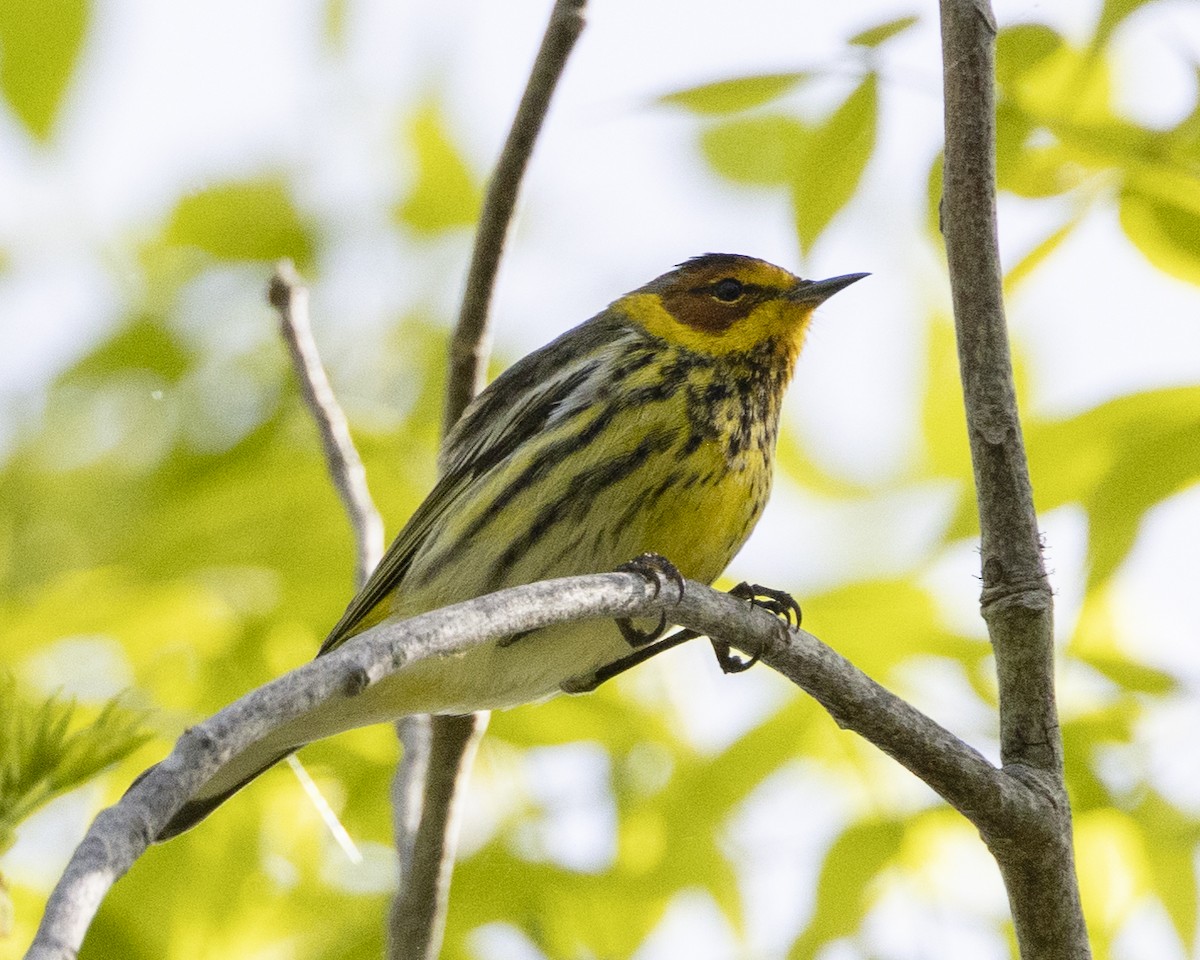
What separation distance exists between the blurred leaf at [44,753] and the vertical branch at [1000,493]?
131 centimetres

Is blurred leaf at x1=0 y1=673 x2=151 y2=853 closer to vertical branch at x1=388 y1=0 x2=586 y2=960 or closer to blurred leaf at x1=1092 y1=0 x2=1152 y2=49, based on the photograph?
vertical branch at x1=388 y1=0 x2=586 y2=960

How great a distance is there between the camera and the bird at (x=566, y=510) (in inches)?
119

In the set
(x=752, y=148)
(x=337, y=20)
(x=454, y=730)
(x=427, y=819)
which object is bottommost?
(x=427, y=819)

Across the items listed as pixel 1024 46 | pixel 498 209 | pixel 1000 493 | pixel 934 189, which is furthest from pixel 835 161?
pixel 498 209

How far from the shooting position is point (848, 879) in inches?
105

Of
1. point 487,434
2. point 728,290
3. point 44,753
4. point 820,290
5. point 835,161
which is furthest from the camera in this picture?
point 728,290

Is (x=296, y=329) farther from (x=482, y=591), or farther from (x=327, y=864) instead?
(x=327, y=864)

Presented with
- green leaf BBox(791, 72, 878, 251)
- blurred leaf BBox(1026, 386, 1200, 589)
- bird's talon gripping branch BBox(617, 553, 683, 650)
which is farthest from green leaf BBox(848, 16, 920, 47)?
bird's talon gripping branch BBox(617, 553, 683, 650)

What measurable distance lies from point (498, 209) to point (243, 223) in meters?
1.17

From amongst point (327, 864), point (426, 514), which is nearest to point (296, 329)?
point (426, 514)

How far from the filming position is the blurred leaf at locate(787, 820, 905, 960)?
260 centimetres

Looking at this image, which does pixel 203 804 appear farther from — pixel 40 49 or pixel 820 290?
pixel 820 290

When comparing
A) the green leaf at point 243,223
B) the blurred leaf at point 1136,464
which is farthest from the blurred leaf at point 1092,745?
the green leaf at point 243,223

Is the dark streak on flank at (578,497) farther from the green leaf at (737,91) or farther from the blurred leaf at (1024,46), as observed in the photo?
the blurred leaf at (1024,46)
